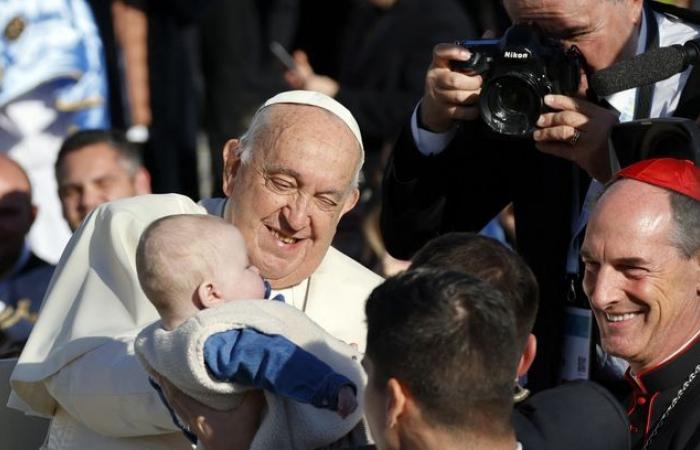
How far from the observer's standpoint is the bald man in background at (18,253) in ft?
21.5

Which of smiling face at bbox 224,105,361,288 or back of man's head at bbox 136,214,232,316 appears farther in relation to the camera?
smiling face at bbox 224,105,361,288

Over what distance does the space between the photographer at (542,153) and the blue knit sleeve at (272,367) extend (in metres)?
1.10

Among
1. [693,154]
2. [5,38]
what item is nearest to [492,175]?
[693,154]

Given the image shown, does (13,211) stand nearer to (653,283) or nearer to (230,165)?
(230,165)

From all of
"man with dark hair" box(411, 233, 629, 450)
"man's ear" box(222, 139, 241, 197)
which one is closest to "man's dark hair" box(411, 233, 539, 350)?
"man with dark hair" box(411, 233, 629, 450)

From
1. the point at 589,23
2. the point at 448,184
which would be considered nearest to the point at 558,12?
the point at 589,23

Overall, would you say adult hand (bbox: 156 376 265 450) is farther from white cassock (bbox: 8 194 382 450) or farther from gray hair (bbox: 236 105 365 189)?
gray hair (bbox: 236 105 365 189)

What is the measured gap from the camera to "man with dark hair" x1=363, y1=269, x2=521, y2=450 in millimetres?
2900

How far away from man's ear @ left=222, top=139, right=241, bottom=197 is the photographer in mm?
440

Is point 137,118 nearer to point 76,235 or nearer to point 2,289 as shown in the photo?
point 2,289

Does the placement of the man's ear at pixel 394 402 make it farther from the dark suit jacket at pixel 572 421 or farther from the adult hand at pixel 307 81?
the adult hand at pixel 307 81

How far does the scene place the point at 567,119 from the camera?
427cm

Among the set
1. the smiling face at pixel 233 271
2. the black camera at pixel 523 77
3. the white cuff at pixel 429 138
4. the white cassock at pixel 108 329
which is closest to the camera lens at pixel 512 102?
the black camera at pixel 523 77

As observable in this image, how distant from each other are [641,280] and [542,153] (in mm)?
911
